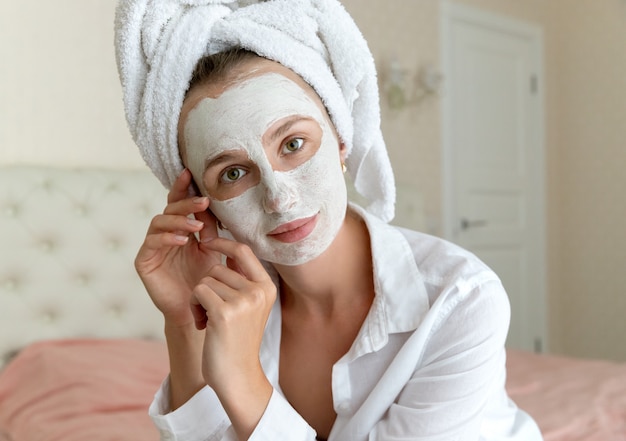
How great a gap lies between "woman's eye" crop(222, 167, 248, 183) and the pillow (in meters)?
0.76

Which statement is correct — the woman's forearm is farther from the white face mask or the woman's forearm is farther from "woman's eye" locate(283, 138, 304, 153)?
"woman's eye" locate(283, 138, 304, 153)

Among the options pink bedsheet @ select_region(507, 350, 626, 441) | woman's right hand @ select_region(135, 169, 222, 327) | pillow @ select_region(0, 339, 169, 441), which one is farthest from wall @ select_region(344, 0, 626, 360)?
woman's right hand @ select_region(135, 169, 222, 327)

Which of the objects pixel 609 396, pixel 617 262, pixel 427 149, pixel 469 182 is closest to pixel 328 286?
pixel 609 396

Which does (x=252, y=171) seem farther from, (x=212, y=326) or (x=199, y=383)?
(x=199, y=383)

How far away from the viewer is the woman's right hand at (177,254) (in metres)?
1.01

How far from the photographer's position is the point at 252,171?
99 cm

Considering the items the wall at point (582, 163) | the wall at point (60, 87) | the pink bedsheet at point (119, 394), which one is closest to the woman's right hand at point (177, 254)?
the pink bedsheet at point (119, 394)

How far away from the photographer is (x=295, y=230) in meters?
0.99

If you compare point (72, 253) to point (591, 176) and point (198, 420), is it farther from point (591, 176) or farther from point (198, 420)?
point (591, 176)

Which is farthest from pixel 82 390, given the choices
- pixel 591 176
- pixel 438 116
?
pixel 591 176

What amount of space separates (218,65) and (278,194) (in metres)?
0.23

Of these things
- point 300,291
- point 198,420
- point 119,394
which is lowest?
point 119,394

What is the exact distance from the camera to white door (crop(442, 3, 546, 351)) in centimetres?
357

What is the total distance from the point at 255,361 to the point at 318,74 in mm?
461
